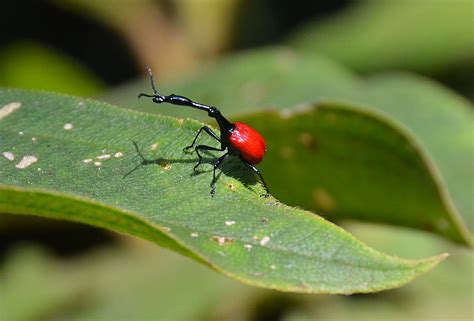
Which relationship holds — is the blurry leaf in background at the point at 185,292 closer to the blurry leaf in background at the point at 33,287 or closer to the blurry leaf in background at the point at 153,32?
the blurry leaf in background at the point at 33,287

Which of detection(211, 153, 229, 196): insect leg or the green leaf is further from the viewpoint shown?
detection(211, 153, 229, 196): insect leg

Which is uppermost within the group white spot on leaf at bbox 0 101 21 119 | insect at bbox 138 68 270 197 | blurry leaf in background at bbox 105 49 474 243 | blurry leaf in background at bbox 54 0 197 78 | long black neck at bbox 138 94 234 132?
white spot on leaf at bbox 0 101 21 119

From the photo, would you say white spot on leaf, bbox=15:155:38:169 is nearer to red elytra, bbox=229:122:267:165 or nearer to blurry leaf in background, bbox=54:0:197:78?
red elytra, bbox=229:122:267:165

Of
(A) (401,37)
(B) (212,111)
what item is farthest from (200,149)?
(A) (401,37)

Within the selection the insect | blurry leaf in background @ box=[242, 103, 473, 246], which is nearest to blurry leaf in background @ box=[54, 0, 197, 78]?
blurry leaf in background @ box=[242, 103, 473, 246]

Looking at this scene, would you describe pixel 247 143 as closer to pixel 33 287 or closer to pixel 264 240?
pixel 264 240

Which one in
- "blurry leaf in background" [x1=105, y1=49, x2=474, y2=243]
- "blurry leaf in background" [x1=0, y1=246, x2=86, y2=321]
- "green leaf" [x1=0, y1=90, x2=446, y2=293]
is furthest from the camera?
"blurry leaf in background" [x1=0, y1=246, x2=86, y2=321]
